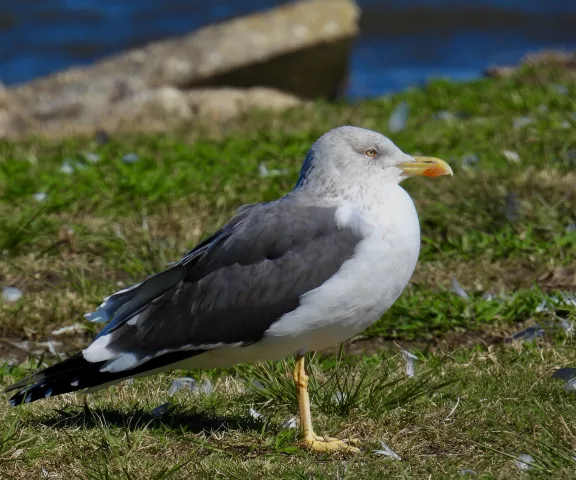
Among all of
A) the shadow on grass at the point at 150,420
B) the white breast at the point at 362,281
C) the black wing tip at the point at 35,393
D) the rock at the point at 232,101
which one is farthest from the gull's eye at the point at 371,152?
the rock at the point at 232,101

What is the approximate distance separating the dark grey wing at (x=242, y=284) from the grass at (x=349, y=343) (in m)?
0.31

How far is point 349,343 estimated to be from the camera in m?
5.46

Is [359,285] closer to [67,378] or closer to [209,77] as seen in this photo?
[67,378]

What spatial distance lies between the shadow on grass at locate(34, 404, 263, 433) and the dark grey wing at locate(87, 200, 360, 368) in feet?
0.89

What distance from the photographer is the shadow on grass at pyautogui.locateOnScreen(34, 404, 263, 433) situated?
4.18 m

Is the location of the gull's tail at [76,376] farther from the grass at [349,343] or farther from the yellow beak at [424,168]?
the yellow beak at [424,168]

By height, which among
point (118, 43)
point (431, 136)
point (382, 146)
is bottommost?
point (118, 43)

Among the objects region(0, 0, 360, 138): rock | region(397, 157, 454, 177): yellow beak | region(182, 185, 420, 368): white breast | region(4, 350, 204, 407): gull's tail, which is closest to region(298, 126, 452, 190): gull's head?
region(397, 157, 454, 177): yellow beak

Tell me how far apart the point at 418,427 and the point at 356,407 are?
0.99ft

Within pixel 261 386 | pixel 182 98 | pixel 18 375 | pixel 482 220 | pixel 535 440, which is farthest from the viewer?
pixel 182 98

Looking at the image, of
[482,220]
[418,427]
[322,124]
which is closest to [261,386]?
[418,427]

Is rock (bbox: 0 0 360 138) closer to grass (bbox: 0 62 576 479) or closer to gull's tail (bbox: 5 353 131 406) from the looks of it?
grass (bbox: 0 62 576 479)

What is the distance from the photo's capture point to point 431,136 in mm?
8219

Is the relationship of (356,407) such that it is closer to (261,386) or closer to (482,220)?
(261,386)
